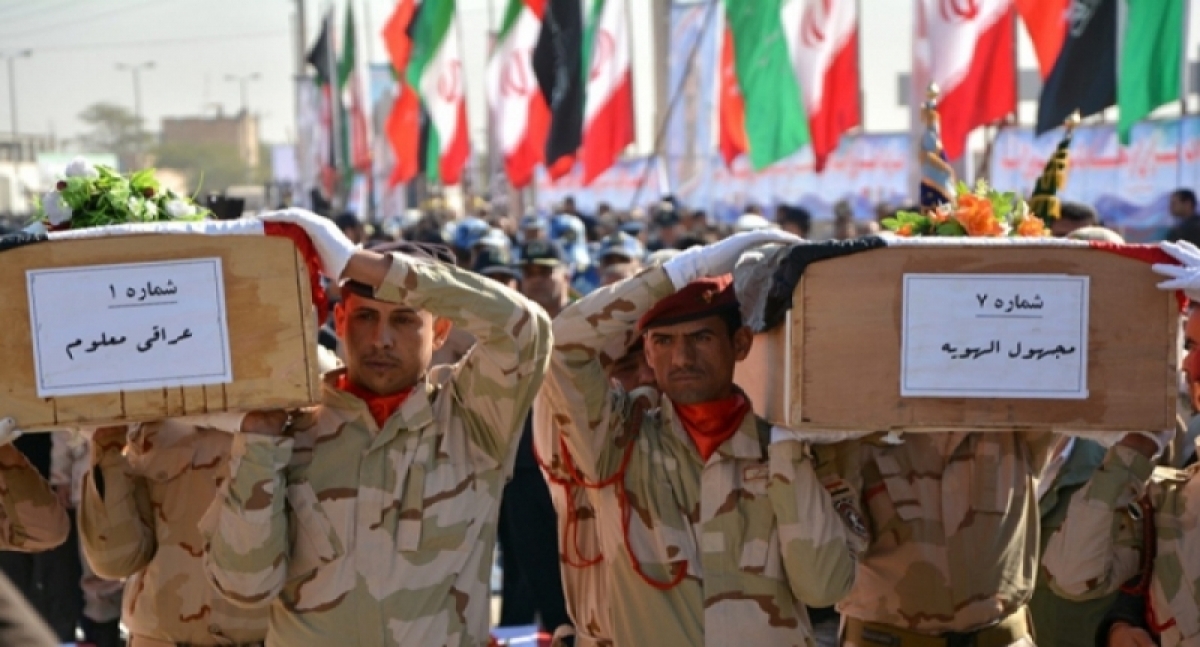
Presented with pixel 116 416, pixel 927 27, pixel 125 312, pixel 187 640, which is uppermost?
pixel 927 27

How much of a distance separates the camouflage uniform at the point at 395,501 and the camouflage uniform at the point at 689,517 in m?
0.20

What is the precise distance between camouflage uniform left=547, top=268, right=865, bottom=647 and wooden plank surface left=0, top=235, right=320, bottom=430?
2.53ft

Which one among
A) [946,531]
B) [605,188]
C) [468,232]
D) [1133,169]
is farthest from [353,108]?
[946,531]

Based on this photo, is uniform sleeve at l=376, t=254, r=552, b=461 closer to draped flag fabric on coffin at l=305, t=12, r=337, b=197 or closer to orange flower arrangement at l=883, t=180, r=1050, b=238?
orange flower arrangement at l=883, t=180, r=1050, b=238

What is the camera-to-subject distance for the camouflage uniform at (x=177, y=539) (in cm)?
490

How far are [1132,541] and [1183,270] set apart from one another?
2.44 feet

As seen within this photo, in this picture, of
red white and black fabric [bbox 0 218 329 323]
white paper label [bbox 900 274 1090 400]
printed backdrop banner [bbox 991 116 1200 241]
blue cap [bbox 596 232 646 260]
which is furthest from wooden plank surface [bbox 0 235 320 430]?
printed backdrop banner [bbox 991 116 1200 241]

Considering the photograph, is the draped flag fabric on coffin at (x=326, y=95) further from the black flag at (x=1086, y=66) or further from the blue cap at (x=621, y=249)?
the blue cap at (x=621, y=249)

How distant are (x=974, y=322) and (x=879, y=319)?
232 millimetres

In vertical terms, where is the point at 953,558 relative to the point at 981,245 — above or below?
below

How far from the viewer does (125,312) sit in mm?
4062

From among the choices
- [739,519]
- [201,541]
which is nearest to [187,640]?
[201,541]

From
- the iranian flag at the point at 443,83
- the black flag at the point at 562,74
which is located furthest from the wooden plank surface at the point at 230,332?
the iranian flag at the point at 443,83

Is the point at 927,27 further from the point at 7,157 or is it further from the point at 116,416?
the point at 7,157
